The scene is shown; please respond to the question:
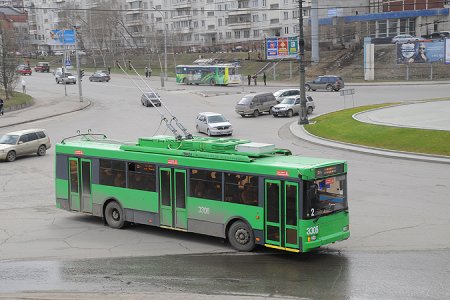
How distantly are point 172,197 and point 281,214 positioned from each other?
11.4 feet

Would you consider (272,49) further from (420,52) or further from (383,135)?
(383,135)

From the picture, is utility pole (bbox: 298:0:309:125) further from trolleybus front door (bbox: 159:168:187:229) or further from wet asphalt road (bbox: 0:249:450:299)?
wet asphalt road (bbox: 0:249:450:299)

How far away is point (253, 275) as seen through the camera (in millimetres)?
13930

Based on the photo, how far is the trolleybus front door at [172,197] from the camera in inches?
666

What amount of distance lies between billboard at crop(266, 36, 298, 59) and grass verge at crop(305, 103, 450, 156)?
39353mm

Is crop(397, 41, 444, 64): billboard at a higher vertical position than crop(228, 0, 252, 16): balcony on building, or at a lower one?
lower

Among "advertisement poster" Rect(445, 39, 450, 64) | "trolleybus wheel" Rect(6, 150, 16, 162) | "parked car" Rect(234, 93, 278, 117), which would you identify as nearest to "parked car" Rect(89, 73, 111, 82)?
"advertisement poster" Rect(445, 39, 450, 64)

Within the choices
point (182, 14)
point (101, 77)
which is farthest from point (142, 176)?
point (182, 14)

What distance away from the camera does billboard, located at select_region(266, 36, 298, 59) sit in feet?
266

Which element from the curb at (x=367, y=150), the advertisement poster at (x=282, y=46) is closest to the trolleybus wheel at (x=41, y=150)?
the curb at (x=367, y=150)

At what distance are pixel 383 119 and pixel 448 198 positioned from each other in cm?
1982

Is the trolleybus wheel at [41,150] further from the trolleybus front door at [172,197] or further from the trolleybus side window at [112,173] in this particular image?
the trolleybus front door at [172,197]

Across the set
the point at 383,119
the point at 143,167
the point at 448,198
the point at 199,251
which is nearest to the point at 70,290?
the point at 199,251

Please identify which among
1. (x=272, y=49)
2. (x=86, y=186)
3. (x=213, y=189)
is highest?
(x=272, y=49)
